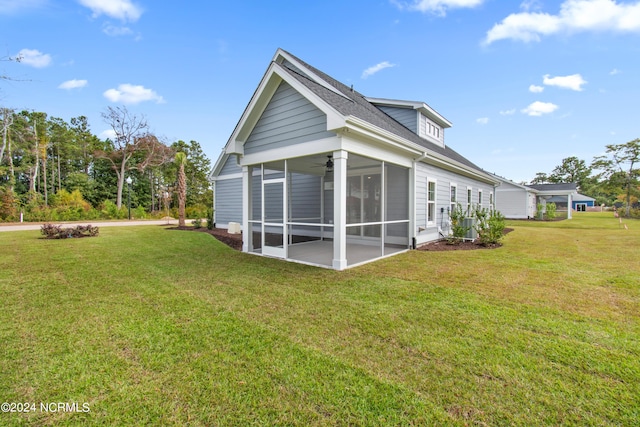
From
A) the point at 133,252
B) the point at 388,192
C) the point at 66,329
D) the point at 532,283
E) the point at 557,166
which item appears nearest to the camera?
the point at 66,329

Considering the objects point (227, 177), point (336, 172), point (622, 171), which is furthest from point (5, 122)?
point (622, 171)

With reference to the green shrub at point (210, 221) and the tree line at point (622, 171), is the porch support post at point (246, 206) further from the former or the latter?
the tree line at point (622, 171)

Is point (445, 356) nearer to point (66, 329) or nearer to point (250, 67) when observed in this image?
point (66, 329)

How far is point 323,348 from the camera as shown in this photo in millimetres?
2631

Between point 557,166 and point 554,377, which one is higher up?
point 557,166

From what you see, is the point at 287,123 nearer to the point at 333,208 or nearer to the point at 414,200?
the point at 333,208

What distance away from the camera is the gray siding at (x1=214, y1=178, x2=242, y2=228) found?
44.9 feet

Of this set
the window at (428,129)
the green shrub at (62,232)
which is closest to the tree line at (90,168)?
the green shrub at (62,232)

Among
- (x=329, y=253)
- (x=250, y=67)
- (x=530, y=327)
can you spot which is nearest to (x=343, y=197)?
(x=329, y=253)

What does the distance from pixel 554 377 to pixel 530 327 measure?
1.03m

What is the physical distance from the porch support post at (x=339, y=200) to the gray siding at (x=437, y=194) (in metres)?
3.70

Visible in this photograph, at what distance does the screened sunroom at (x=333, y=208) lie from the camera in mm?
6641

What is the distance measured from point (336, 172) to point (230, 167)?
9847mm

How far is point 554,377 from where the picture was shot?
219 centimetres
